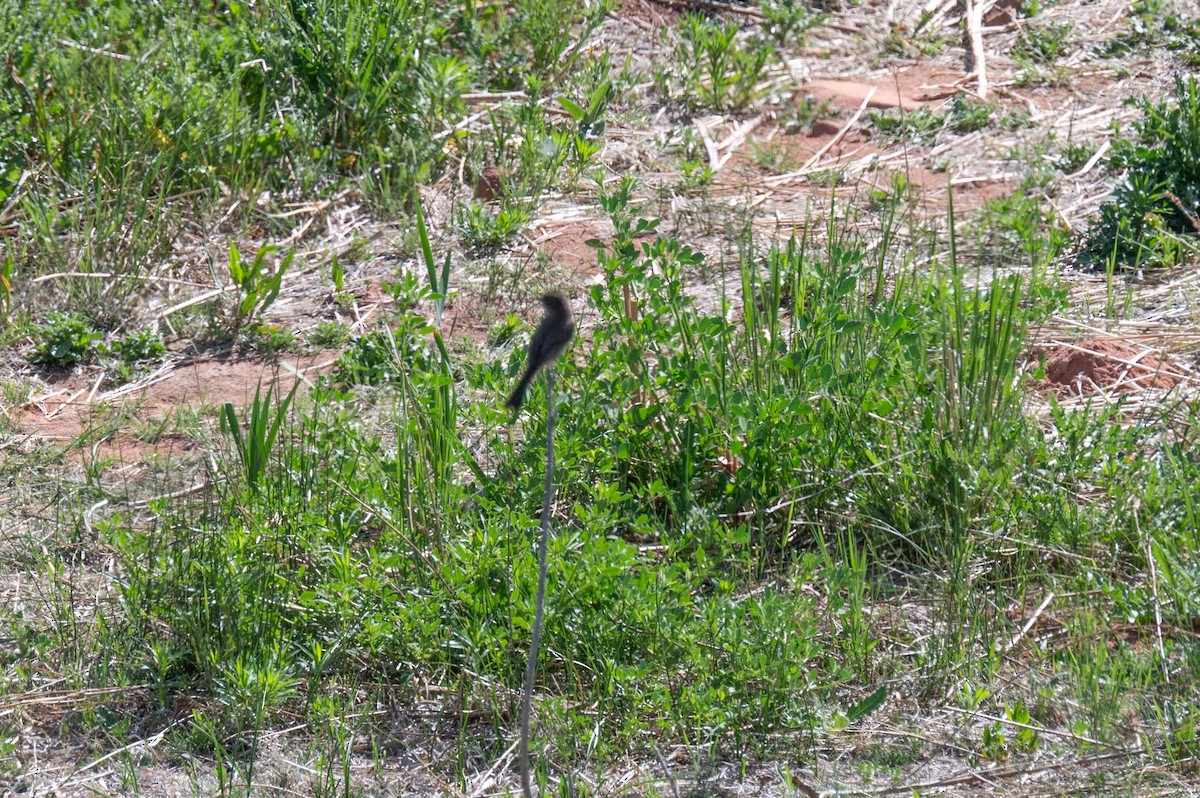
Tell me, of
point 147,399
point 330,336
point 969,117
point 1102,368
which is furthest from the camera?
point 969,117

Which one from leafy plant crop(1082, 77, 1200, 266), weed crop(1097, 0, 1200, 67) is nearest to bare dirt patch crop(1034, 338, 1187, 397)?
leafy plant crop(1082, 77, 1200, 266)

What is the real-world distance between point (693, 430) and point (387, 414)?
43.5 inches

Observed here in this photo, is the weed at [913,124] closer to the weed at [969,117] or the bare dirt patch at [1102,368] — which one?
the weed at [969,117]

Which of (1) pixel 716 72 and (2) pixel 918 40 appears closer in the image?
(1) pixel 716 72

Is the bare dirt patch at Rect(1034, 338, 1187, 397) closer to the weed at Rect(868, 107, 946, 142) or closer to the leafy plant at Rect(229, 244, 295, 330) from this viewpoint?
the weed at Rect(868, 107, 946, 142)

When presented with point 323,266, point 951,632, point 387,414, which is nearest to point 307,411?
point 387,414

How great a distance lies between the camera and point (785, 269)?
395cm

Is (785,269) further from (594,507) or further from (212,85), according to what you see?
(212,85)

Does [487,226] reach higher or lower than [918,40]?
lower

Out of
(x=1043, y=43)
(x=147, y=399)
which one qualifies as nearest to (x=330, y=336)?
(x=147, y=399)

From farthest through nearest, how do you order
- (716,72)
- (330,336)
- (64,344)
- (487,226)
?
1. (716,72)
2. (487,226)
3. (330,336)
4. (64,344)

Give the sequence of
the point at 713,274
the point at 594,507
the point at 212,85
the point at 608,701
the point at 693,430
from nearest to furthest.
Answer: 1. the point at 608,701
2. the point at 594,507
3. the point at 693,430
4. the point at 713,274
5. the point at 212,85

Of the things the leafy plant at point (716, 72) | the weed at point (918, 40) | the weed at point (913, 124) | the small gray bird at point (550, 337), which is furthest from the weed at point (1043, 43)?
the small gray bird at point (550, 337)

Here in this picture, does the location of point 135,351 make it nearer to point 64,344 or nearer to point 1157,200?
point 64,344
